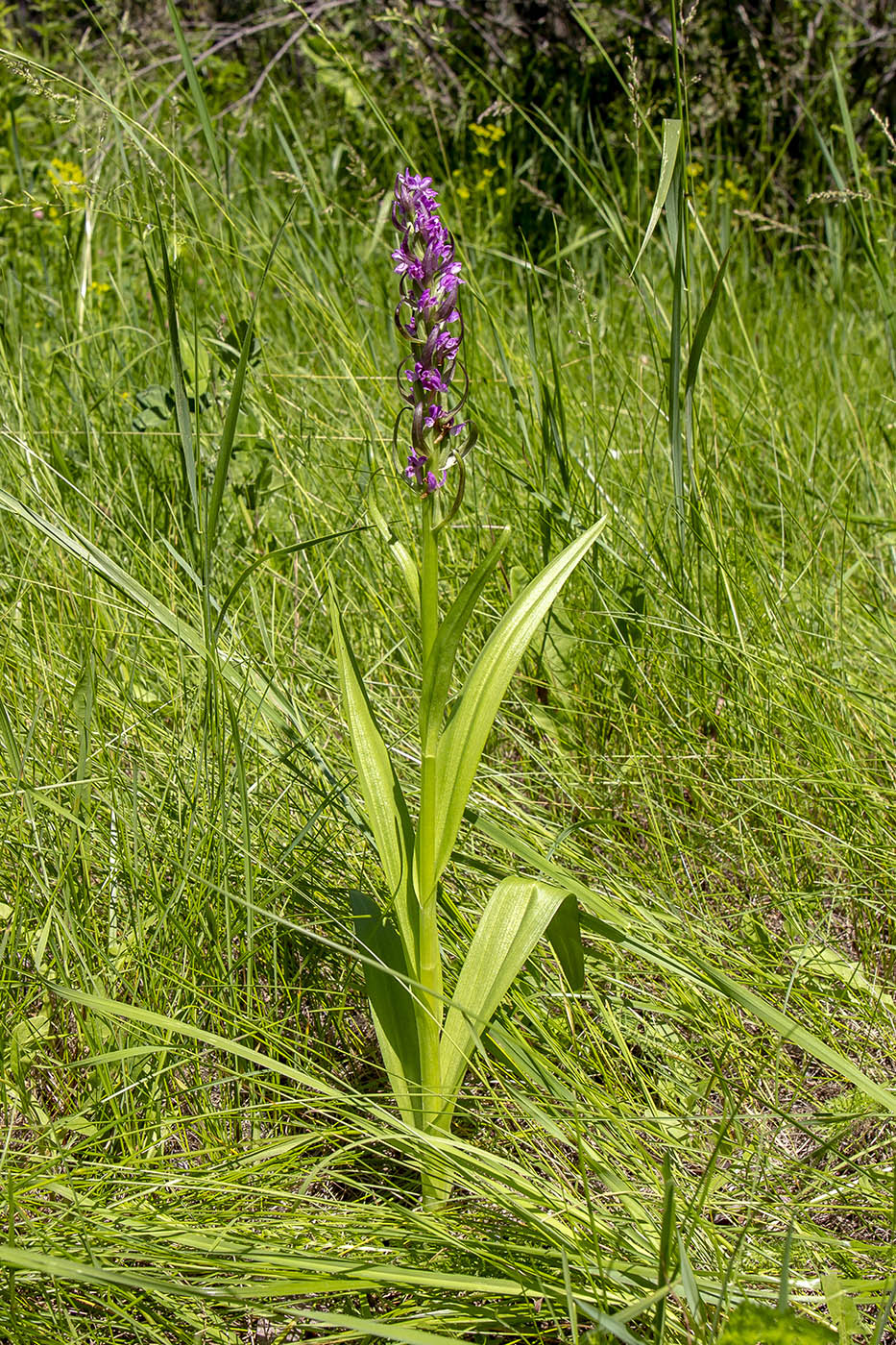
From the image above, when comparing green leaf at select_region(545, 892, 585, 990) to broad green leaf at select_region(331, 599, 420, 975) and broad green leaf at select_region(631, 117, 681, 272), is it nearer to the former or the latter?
broad green leaf at select_region(331, 599, 420, 975)

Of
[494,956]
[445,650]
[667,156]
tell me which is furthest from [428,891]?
[667,156]

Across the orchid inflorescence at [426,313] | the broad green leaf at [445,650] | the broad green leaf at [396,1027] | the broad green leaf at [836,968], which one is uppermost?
the orchid inflorescence at [426,313]

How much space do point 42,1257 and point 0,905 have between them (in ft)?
1.84

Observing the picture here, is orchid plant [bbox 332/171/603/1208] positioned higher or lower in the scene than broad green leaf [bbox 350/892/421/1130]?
higher

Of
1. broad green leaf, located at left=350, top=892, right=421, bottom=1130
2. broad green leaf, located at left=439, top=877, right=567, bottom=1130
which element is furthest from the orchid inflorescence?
broad green leaf, located at left=350, top=892, right=421, bottom=1130

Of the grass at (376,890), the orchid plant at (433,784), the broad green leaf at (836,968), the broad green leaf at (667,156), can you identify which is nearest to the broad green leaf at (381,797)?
the orchid plant at (433,784)

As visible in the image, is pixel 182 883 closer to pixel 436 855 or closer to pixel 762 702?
pixel 436 855

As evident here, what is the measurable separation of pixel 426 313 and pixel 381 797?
0.50m

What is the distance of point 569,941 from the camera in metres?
1.09

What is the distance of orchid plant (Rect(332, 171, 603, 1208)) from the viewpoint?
104 centimetres

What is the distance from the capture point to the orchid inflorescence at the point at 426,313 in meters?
1.03

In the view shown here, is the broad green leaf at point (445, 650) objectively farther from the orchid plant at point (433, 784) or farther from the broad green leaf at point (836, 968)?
the broad green leaf at point (836, 968)

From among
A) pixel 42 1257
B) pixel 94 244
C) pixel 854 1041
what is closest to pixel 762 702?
pixel 854 1041

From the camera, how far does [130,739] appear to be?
1555mm
